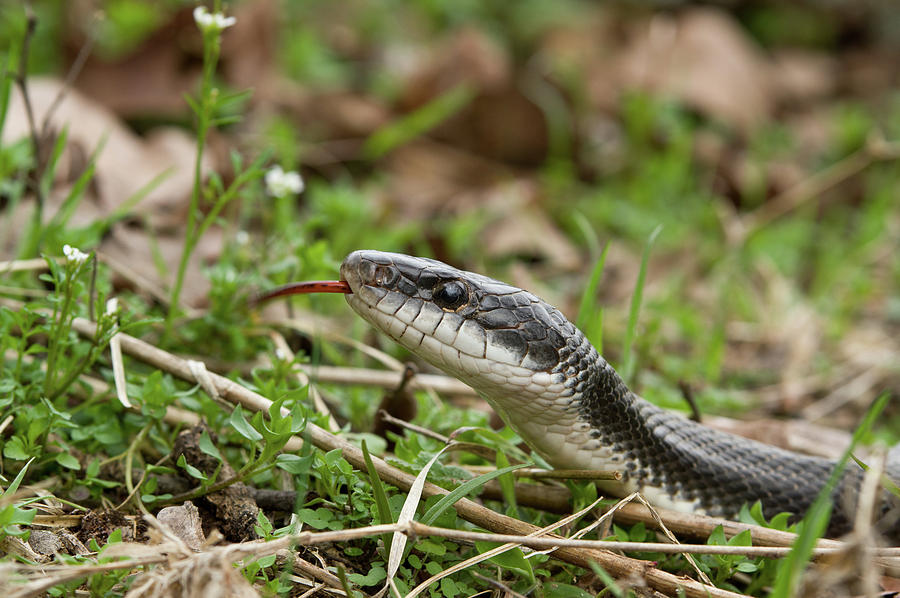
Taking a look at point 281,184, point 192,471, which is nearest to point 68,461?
point 192,471

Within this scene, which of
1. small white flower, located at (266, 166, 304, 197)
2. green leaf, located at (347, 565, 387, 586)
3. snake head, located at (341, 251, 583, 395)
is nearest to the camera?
green leaf, located at (347, 565, 387, 586)

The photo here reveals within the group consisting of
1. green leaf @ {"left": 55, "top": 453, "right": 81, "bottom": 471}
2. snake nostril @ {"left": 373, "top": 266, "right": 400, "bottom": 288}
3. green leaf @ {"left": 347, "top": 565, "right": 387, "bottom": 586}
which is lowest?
green leaf @ {"left": 347, "top": 565, "right": 387, "bottom": 586}

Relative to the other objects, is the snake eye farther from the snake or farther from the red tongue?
the red tongue

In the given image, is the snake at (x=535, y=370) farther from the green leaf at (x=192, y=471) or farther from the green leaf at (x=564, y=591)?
the green leaf at (x=192, y=471)

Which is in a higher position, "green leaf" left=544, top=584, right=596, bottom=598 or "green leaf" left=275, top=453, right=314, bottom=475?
"green leaf" left=275, top=453, right=314, bottom=475

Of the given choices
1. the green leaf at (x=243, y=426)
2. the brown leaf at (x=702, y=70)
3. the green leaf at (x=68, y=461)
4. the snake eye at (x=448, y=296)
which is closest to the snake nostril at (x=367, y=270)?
the snake eye at (x=448, y=296)

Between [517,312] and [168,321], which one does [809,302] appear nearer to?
[517,312]

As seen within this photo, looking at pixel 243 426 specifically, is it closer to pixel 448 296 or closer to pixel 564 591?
pixel 448 296

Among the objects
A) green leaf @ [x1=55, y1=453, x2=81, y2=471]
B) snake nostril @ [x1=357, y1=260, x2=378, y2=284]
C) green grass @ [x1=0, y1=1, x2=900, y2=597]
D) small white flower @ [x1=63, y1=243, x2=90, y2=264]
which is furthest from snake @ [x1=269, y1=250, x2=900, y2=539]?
green leaf @ [x1=55, y1=453, x2=81, y2=471]
